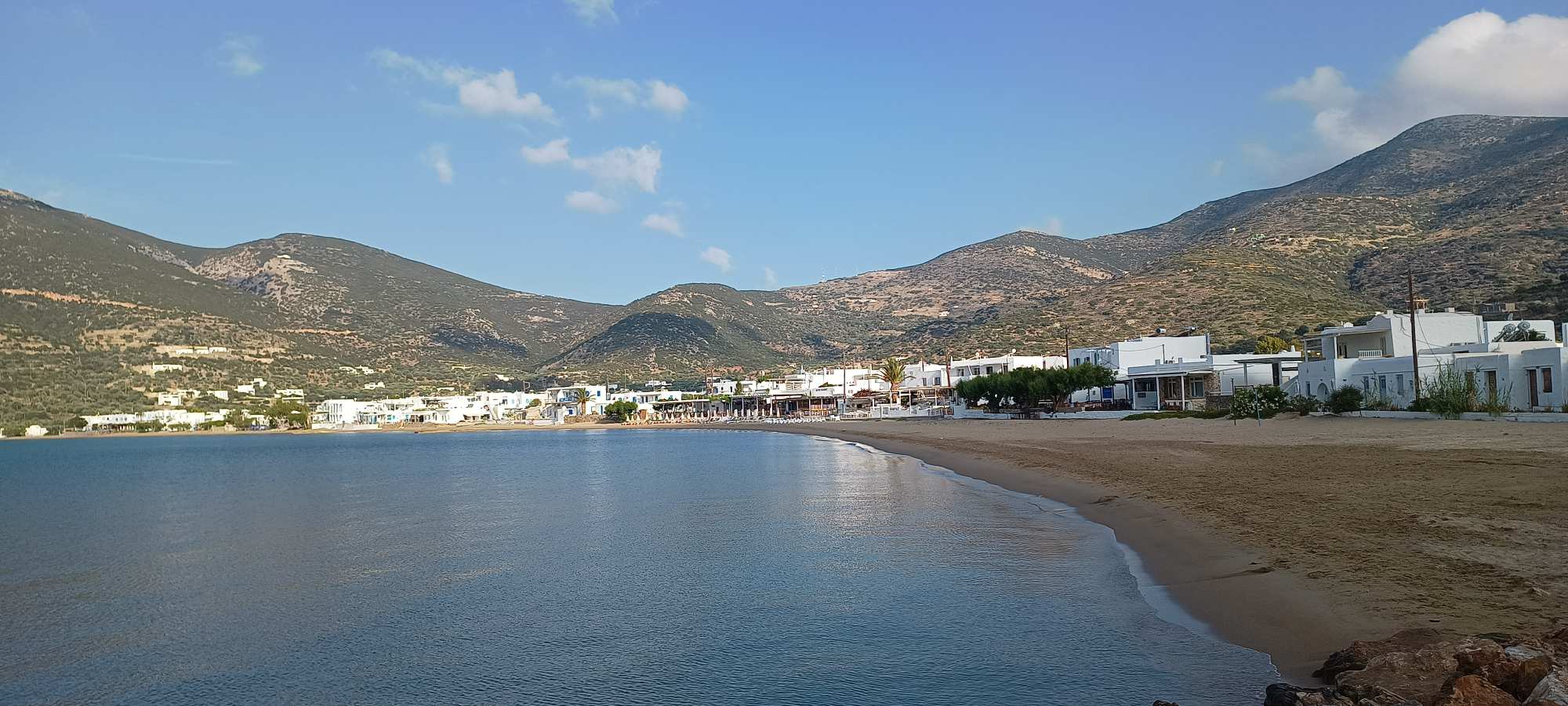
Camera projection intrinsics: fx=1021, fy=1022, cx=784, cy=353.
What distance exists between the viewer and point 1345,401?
40.1 metres

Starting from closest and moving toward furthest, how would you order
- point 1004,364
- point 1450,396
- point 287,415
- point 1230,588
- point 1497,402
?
1. point 1230,588
2. point 1497,402
3. point 1450,396
4. point 1004,364
5. point 287,415

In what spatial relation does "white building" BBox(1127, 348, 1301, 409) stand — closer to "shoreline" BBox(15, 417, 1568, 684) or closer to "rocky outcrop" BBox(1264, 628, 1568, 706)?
"shoreline" BBox(15, 417, 1568, 684)

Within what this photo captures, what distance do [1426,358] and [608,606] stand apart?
126 feet

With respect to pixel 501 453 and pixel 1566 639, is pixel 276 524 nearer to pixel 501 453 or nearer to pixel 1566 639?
pixel 1566 639

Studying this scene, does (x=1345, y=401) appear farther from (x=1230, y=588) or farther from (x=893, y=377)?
(x=893, y=377)

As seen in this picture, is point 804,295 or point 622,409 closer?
point 622,409

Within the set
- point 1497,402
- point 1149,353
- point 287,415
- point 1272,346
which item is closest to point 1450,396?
point 1497,402

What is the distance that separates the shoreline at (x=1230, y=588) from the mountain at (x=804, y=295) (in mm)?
56016

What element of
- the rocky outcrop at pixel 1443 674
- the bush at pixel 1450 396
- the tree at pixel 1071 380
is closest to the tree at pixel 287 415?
the tree at pixel 1071 380

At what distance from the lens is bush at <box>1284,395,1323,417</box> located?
141 ft

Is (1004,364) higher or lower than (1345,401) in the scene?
higher

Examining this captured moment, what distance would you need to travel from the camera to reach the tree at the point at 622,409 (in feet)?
409

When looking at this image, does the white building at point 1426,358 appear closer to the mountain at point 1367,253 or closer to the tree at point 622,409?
the mountain at point 1367,253

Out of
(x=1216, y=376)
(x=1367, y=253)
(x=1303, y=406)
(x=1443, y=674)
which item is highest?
(x=1367, y=253)
